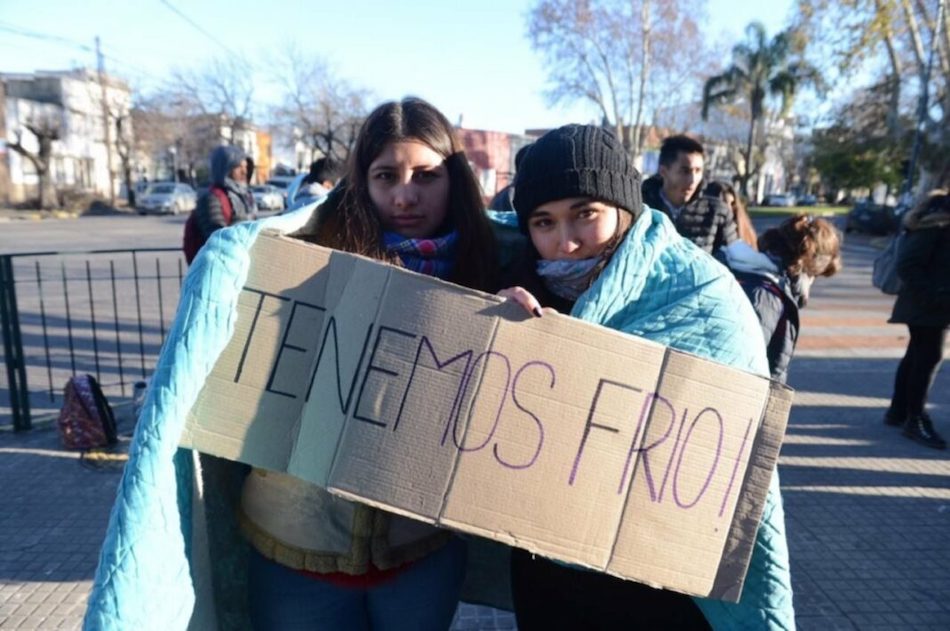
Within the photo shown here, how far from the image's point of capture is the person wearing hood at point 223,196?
481 centimetres

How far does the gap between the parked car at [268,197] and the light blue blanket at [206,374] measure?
105ft

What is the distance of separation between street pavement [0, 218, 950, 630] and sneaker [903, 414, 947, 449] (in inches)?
2.2

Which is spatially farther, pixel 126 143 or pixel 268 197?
pixel 126 143

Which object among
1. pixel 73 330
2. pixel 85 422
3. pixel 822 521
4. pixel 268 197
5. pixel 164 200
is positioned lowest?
pixel 164 200

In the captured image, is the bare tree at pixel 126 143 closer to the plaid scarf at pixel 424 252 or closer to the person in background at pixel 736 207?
the person in background at pixel 736 207

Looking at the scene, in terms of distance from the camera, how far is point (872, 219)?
2667cm

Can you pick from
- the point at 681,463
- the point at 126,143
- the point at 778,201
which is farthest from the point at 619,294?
the point at 778,201

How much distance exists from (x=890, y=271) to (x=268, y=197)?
102 feet

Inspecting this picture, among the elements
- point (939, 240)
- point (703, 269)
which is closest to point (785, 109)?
point (939, 240)

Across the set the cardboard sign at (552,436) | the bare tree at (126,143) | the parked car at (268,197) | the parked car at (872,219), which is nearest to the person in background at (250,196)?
the cardboard sign at (552,436)

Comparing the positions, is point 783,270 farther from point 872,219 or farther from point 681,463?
point 872,219

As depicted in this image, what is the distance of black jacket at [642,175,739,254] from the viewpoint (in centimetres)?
418

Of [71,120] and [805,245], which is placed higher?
[805,245]

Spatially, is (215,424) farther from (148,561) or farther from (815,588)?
(815,588)
